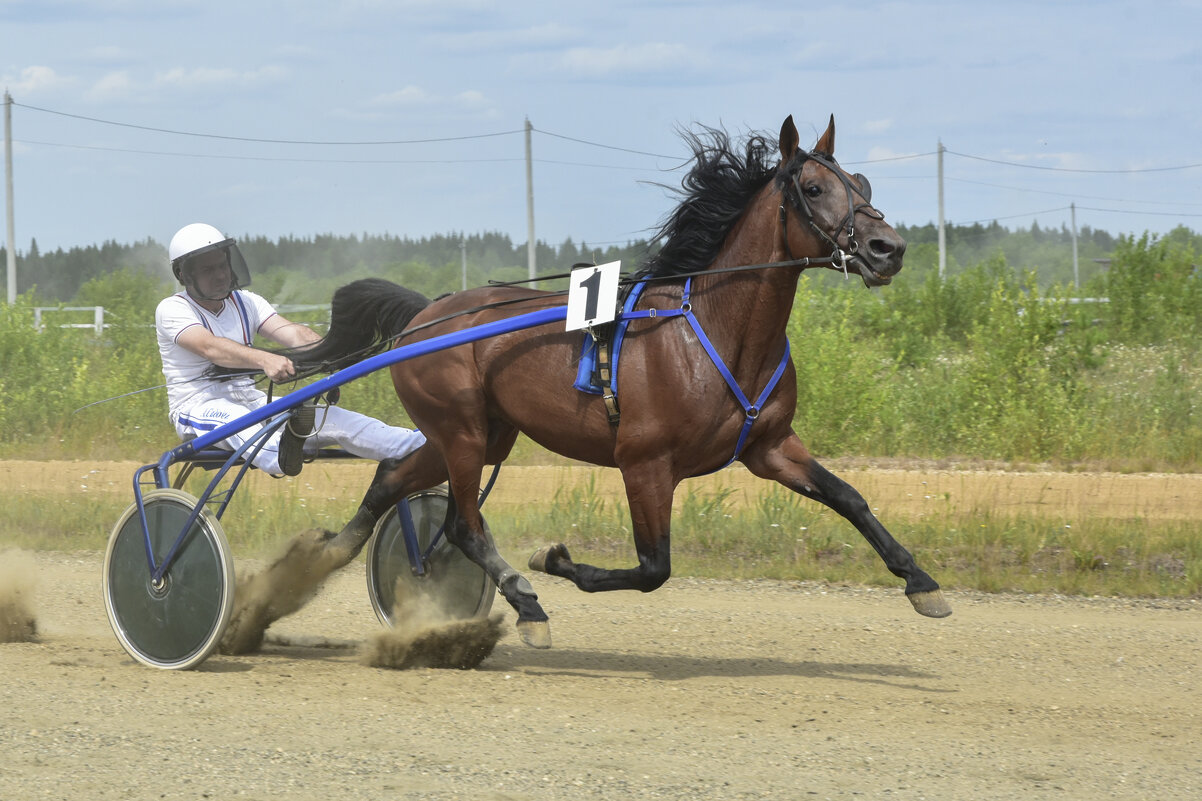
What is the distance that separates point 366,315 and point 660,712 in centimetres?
272

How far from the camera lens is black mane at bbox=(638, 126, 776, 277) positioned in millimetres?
A: 5484

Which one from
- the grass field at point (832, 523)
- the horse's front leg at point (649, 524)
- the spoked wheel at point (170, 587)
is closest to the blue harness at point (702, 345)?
the horse's front leg at point (649, 524)

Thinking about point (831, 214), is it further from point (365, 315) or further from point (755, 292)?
point (365, 315)

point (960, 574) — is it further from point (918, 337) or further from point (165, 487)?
point (918, 337)

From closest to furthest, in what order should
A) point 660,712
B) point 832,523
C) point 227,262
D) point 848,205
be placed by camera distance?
point 660,712 → point 848,205 → point 227,262 → point 832,523

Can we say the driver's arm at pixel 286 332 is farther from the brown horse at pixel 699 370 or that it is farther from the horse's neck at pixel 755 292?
the horse's neck at pixel 755 292

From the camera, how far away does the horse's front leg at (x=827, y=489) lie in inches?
205

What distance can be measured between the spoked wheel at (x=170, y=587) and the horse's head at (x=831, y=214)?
263cm

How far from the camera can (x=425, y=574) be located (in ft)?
20.5

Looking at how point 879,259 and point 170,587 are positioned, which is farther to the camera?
point 170,587

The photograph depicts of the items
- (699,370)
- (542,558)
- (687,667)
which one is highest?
(699,370)

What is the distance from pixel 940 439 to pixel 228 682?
822 centimetres

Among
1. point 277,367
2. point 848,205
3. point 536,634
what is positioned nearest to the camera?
point 848,205

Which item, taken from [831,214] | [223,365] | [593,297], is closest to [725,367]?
[593,297]
